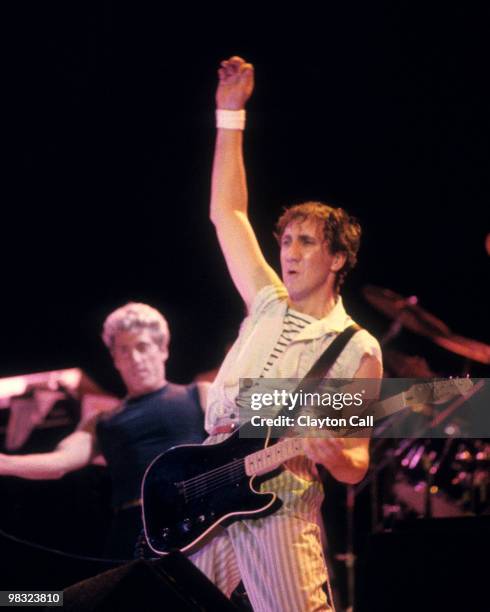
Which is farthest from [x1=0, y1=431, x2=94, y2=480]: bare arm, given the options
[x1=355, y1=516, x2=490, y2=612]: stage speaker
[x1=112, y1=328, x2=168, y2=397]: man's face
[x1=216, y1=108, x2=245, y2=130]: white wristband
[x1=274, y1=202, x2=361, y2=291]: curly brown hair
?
[x1=355, y1=516, x2=490, y2=612]: stage speaker

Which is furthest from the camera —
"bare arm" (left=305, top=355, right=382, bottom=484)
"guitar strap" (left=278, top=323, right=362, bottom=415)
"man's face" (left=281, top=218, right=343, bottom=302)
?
"man's face" (left=281, top=218, right=343, bottom=302)

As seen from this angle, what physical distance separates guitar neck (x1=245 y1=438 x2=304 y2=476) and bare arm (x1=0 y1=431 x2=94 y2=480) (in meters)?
1.16

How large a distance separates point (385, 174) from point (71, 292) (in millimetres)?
1972

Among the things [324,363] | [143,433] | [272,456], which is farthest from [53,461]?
[324,363]

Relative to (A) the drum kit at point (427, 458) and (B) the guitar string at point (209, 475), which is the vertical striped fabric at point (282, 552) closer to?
(B) the guitar string at point (209, 475)

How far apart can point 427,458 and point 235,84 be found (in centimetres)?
267

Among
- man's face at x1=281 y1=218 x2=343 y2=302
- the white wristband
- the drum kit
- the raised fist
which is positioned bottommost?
the drum kit

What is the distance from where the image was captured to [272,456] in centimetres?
264

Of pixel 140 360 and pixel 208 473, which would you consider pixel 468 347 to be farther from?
pixel 208 473

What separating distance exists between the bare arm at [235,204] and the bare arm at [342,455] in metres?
0.61

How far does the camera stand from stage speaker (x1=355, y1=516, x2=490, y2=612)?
219 cm

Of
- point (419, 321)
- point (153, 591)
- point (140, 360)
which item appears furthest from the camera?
point (419, 321)

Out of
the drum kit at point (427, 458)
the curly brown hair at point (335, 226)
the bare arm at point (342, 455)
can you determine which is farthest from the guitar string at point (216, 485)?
the drum kit at point (427, 458)

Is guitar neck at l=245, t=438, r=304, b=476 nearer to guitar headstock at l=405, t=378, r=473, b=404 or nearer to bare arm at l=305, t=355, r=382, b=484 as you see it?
bare arm at l=305, t=355, r=382, b=484
